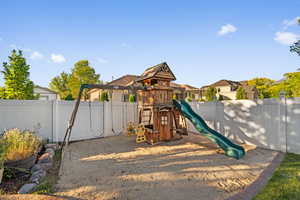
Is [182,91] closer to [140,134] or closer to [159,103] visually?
[159,103]

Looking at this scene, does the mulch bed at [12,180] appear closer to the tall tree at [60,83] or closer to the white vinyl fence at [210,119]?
the white vinyl fence at [210,119]

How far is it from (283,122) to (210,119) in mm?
3610

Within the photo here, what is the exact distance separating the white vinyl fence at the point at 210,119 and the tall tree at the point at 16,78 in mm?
7635

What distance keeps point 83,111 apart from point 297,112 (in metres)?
9.33

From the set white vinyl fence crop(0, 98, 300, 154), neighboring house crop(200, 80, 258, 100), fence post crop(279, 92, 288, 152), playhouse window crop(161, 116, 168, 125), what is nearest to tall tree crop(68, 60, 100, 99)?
neighboring house crop(200, 80, 258, 100)

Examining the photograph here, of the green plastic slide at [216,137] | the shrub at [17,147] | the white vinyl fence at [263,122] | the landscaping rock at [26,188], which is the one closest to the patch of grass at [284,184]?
the green plastic slide at [216,137]

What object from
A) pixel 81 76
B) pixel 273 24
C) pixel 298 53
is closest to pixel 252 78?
pixel 273 24

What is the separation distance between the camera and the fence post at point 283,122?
5637 mm

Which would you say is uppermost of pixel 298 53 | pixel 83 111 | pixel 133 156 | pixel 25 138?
pixel 298 53

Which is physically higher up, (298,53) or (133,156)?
(298,53)

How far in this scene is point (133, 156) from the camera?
5.61 m

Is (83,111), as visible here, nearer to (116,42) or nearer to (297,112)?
(116,42)

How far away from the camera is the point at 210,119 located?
8.97 m

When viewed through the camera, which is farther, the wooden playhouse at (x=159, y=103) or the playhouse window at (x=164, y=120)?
the playhouse window at (x=164, y=120)
